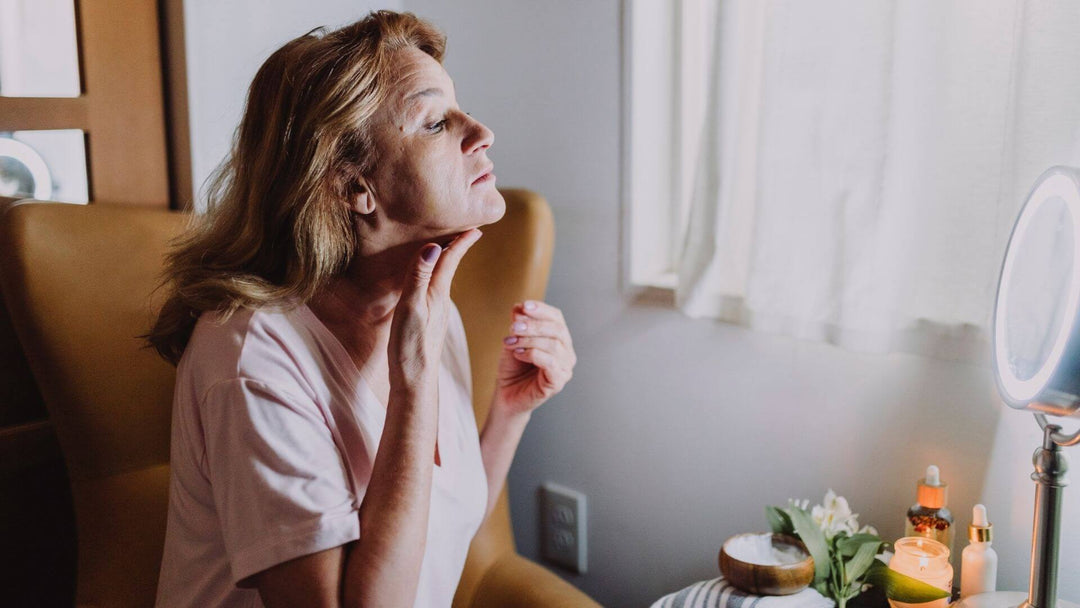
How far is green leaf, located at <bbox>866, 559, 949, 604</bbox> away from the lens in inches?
40.0

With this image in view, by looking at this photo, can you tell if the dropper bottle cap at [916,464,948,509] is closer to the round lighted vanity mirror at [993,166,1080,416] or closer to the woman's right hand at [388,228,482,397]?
the round lighted vanity mirror at [993,166,1080,416]

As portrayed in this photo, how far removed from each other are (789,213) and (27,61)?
1.14 metres

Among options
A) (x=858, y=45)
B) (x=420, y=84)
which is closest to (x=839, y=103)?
(x=858, y=45)

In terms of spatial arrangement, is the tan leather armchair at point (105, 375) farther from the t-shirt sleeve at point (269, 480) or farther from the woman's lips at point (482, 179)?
the woman's lips at point (482, 179)

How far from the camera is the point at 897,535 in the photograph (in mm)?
1268

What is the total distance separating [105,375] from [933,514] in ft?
3.62

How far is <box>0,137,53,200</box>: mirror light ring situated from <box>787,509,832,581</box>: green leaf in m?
1.19

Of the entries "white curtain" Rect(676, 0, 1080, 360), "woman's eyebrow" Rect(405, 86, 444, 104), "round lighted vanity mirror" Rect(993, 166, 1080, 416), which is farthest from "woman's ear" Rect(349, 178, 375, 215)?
"round lighted vanity mirror" Rect(993, 166, 1080, 416)

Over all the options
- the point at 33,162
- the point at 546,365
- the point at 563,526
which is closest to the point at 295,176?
the point at 546,365

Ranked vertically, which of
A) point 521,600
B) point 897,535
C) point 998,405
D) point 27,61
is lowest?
point 521,600

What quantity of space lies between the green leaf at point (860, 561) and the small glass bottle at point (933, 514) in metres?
0.08

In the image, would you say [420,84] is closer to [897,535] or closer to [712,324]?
[712,324]

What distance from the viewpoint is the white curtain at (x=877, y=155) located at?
1049 millimetres

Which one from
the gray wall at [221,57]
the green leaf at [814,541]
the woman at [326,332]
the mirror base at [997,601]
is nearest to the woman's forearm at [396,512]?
the woman at [326,332]
